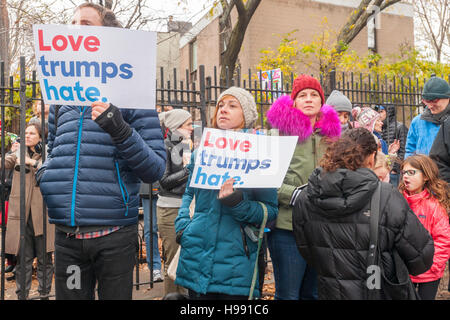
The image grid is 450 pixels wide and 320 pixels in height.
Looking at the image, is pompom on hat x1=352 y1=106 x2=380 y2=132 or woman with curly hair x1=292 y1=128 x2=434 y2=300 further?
pompom on hat x1=352 y1=106 x2=380 y2=132

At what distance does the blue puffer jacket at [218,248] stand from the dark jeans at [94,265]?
0.39 m

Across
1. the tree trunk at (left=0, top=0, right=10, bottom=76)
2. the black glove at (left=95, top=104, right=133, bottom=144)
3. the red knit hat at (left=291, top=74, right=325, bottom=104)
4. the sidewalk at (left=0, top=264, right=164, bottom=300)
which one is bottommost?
the sidewalk at (left=0, top=264, right=164, bottom=300)

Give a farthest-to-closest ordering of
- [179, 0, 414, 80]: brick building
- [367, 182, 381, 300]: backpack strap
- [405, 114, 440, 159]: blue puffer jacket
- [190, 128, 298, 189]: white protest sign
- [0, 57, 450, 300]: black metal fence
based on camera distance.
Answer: [179, 0, 414, 80]: brick building
[405, 114, 440, 159]: blue puffer jacket
[0, 57, 450, 300]: black metal fence
[190, 128, 298, 189]: white protest sign
[367, 182, 381, 300]: backpack strap

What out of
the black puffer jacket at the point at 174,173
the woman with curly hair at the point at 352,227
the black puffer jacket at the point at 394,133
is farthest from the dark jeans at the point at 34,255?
the black puffer jacket at the point at 394,133

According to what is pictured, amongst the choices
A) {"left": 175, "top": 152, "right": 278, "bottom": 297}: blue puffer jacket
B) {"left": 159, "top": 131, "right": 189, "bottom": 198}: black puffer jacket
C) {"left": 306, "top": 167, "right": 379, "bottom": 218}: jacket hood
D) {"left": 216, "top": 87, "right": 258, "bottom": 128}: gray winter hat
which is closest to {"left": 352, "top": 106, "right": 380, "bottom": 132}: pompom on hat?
{"left": 159, "top": 131, "right": 189, "bottom": 198}: black puffer jacket

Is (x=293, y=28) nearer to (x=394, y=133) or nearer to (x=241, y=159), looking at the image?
(x=394, y=133)

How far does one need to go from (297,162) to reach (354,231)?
0.81 metres

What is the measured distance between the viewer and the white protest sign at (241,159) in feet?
8.08

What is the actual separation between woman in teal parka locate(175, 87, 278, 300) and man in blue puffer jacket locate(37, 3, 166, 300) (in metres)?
0.38

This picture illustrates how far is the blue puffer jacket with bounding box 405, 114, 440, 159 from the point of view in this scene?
15.1 feet

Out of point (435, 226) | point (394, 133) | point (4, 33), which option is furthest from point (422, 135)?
point (4, 33)

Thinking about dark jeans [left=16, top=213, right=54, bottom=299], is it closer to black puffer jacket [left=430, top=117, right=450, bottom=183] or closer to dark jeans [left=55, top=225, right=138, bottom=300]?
dark jeans [left=55, top=225, right=138, bottom=300]

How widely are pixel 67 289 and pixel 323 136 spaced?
2.07 m

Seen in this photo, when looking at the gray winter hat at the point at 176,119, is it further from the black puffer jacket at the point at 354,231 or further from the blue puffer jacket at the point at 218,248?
the black puffer jacket at the point at 354,231
